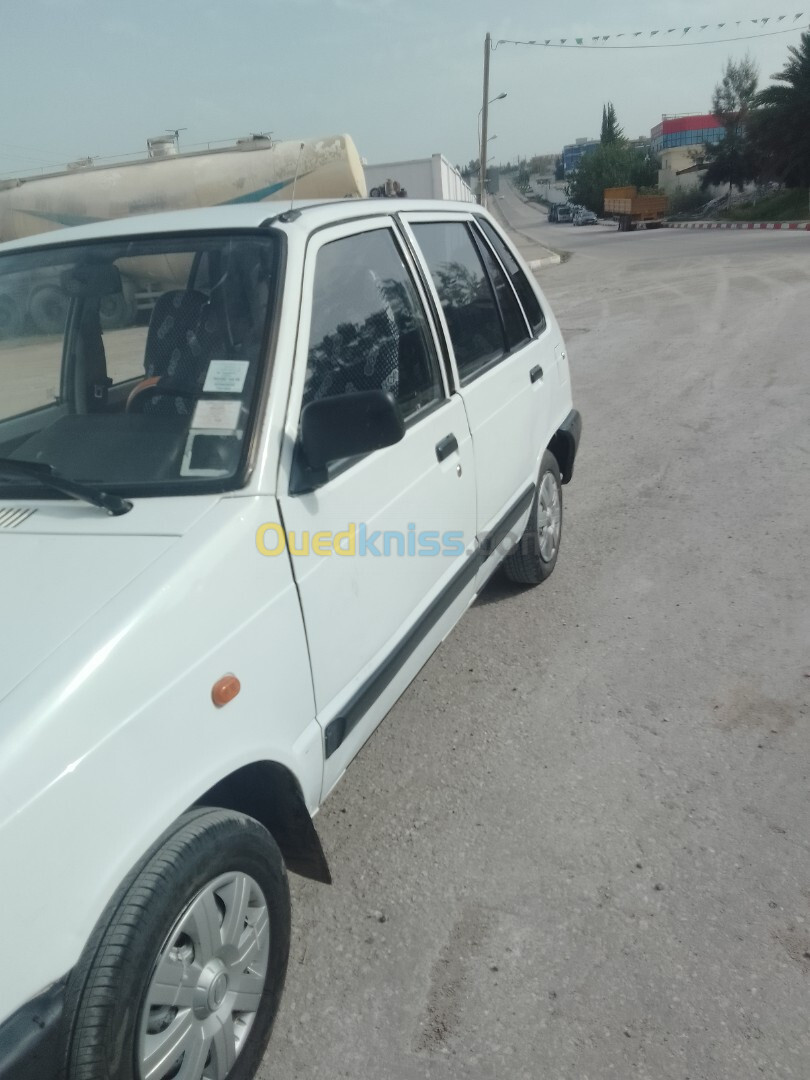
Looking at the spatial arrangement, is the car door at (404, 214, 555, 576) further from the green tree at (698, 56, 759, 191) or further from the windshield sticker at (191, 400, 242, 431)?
the green tree at (698, 56, 759, 191)

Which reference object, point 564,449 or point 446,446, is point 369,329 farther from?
point 564,449

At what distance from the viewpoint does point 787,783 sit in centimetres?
316

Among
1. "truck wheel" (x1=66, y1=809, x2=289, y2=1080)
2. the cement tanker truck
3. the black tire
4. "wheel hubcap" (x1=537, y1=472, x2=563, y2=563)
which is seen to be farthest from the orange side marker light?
the cement tanker truck

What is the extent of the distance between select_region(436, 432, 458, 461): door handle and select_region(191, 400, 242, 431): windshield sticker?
933 millimetres

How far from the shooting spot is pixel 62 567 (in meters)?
1.98

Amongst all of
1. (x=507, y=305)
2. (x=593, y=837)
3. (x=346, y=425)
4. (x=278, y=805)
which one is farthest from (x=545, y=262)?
(x=278, y=805)

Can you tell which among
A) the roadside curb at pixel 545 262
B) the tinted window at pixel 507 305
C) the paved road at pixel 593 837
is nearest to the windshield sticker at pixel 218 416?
the paved road at pixel 593 837

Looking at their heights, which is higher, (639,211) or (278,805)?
(278,805)

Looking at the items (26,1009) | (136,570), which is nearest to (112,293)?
(136,570)

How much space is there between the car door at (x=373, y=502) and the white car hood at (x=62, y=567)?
36 centimetres

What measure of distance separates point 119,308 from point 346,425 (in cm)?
115

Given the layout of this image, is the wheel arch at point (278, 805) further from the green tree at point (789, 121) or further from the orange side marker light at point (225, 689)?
the green tree at point (789, 121)

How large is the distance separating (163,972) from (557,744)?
1.98 metres

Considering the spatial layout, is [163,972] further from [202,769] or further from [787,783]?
[787,783]
